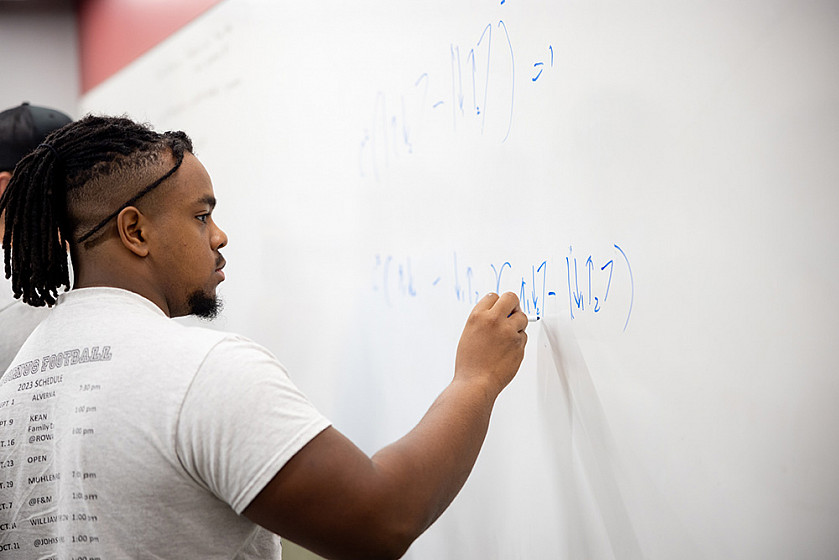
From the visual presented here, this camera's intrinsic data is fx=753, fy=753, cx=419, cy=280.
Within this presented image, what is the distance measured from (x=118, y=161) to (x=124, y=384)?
0.81 feet

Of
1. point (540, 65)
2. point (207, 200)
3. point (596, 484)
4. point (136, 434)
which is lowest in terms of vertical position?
point (596, 484)

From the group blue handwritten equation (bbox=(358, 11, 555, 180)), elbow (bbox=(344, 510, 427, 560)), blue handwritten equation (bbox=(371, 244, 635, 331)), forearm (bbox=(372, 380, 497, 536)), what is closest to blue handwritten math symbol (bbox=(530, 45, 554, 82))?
blue handwritten equation (bbox=(358, 11, 555, 180))

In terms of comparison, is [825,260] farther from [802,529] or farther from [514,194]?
[514,194]

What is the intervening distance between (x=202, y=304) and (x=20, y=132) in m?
0.79

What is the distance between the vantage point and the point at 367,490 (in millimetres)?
609

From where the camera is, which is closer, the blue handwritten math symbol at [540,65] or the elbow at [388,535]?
the elbow at [388,535]

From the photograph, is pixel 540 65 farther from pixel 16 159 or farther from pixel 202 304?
pixel 16 159

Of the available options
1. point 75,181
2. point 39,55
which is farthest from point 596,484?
point 39,55

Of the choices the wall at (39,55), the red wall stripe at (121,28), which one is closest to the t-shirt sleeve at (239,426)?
the red wall stripe at (121,28)

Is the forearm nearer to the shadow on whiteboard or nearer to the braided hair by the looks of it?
the shadow on whiteboard

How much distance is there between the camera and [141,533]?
25.6 inches

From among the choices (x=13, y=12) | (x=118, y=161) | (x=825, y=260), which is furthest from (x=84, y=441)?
(x=13, y=12)

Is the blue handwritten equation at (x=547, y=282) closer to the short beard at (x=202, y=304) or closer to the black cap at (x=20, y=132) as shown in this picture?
the short beard at (x=202, y=304)

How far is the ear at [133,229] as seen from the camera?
755 mm
